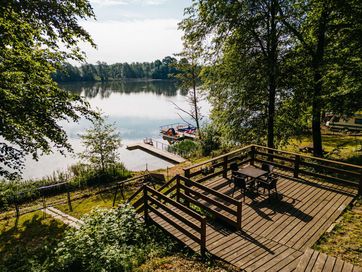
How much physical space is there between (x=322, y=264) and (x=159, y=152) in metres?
25.3

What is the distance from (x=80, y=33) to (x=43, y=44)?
183 cm

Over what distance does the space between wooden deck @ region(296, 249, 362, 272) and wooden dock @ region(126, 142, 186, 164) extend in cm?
2014

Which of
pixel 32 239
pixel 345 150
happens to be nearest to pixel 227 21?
pixel 345 150

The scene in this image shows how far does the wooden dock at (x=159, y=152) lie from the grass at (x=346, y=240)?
18.9 m

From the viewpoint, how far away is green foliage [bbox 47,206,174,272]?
19.0 ft

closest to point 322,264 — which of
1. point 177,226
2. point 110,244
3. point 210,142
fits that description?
point 177,226

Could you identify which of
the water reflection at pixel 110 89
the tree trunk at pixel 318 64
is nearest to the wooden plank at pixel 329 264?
the tree trunk at pixel 318 64

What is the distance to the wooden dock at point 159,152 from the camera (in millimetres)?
26688

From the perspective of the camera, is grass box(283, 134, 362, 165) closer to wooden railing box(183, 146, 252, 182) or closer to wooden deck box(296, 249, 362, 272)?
wooden railing box(183, 146, 252, 182)

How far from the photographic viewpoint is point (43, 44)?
9.46 metres

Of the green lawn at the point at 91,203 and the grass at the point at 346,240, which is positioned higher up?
the grass at the point at 346,240

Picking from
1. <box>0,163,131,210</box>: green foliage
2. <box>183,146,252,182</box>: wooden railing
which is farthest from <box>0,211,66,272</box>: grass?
<box>183,146,252,182</box>: wooden railing

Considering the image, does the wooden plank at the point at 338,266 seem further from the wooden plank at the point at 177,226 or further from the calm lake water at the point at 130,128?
the calm lake water at the point at 130,128

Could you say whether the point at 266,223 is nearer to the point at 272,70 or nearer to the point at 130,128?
the point at 272,70
